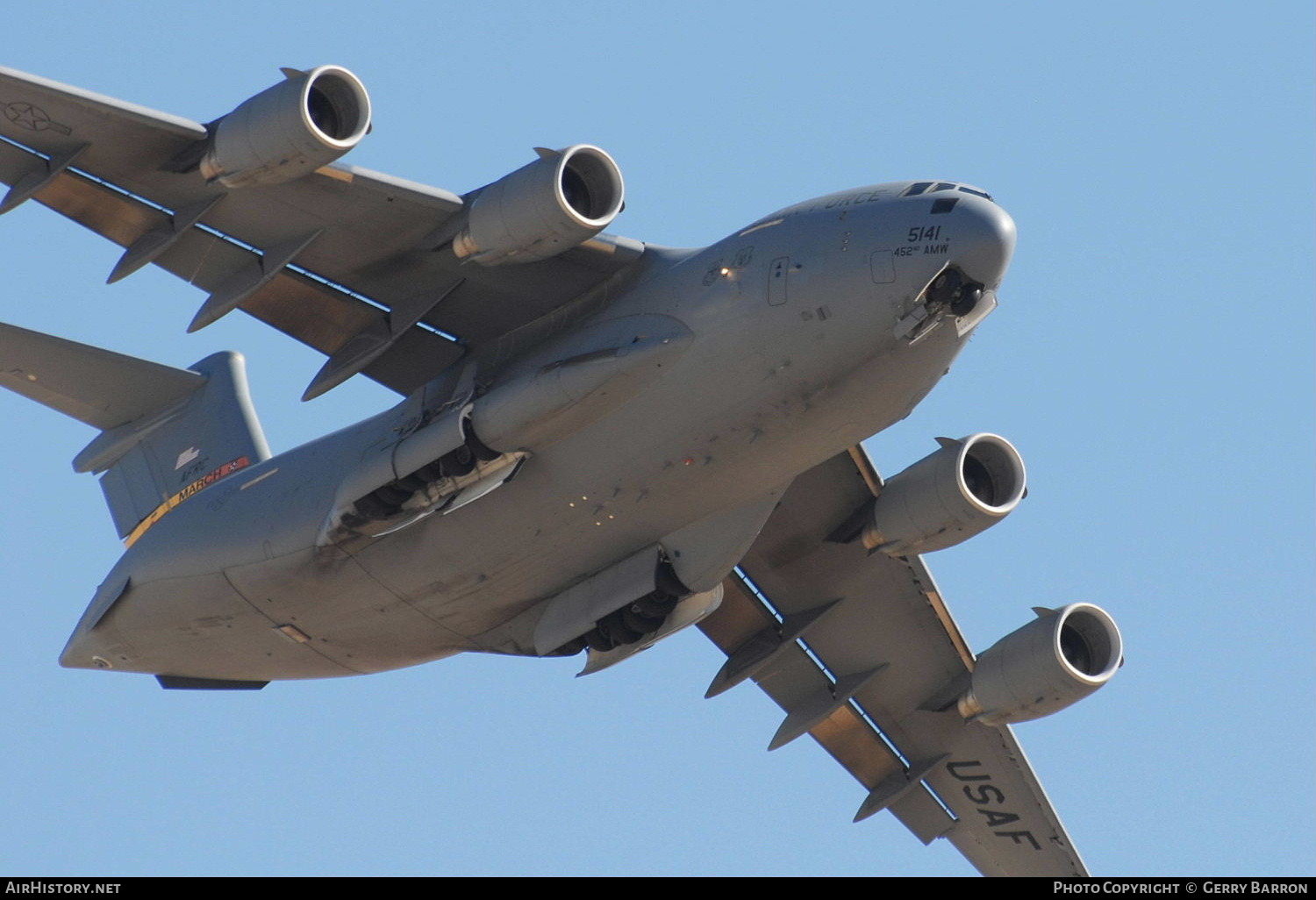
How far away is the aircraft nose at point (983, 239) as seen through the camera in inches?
598

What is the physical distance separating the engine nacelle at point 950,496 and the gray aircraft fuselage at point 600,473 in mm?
1557

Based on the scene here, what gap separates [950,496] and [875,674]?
3420mm

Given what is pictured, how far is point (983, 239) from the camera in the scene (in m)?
15.2

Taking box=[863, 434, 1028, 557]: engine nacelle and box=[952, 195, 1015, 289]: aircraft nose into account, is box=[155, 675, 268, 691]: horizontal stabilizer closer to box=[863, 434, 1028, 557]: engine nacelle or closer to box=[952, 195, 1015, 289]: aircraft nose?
box=[863, 434, 1028, 557]: engine nacelle

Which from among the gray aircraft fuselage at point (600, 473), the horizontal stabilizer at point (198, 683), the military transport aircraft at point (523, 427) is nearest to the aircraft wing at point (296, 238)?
the military transport aircraft at point (523, 427)

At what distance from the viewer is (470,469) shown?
1653 cm

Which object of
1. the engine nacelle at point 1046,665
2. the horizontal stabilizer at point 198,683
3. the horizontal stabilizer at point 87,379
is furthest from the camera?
the horizontal stabilizer at point 198,683

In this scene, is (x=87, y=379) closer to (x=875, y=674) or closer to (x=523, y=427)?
(x=523, y=427)

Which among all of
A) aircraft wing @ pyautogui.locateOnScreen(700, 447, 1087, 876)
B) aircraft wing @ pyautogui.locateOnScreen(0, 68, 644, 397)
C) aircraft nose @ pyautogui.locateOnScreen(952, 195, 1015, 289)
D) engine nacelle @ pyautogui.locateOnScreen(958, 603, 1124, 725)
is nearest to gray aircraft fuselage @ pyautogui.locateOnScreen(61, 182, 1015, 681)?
aircraft nose @ pyautogui.locateOnScreen(952, 195, 1015, 289)

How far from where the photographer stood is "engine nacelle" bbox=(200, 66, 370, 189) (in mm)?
15156

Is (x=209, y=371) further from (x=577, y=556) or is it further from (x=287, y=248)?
(x=577, y=556)

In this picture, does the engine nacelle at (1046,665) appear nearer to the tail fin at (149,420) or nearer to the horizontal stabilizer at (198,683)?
the horizontal stabilizer at (198,683)

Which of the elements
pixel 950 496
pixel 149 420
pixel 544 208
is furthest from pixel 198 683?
pixel 950 496

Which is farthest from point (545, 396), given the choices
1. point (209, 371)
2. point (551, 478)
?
point (209, 371)
